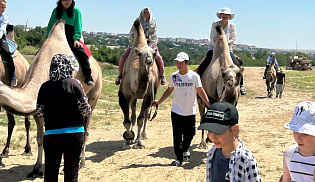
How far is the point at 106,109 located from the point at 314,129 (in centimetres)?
1456

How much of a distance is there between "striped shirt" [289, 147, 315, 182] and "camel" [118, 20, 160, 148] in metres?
5.66

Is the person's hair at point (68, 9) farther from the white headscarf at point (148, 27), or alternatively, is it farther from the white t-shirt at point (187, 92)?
the white headscarf at point (148, 27)

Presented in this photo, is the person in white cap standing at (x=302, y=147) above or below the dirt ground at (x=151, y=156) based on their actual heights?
above

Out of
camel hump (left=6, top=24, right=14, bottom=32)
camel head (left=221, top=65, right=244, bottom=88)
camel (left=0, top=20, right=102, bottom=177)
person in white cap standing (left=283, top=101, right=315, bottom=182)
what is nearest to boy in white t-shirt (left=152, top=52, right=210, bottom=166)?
camel head (left=221, top=65, right=244, bottom=88)

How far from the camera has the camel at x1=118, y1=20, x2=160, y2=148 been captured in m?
8.82

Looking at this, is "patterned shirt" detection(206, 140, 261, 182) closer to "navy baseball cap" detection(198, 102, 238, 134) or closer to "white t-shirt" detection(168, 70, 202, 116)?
"navy baseball cap" detection(198, 102, 238, 134)

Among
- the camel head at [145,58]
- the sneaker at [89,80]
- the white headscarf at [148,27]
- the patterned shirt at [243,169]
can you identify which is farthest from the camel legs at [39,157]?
the patterned shirt at [243,169]

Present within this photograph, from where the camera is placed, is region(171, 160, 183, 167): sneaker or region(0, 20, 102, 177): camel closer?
region(0, 20, 102, 177): camel

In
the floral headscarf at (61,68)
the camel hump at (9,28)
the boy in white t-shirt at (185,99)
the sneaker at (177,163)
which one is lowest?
the sneaker at (177,163)

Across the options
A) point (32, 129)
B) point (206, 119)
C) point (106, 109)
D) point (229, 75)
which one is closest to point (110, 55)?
point (106, 109)

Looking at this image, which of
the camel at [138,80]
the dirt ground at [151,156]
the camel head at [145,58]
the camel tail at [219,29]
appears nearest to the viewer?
the dirt ground at [151,156]

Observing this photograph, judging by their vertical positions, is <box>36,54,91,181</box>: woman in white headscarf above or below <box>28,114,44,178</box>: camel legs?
above

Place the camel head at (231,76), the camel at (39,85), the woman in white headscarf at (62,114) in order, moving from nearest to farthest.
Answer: the woman in white headscarf at (62,114)
the camel at (39,85)
the camel head at (231,76)

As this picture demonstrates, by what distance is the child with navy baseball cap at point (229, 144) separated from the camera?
306cm
